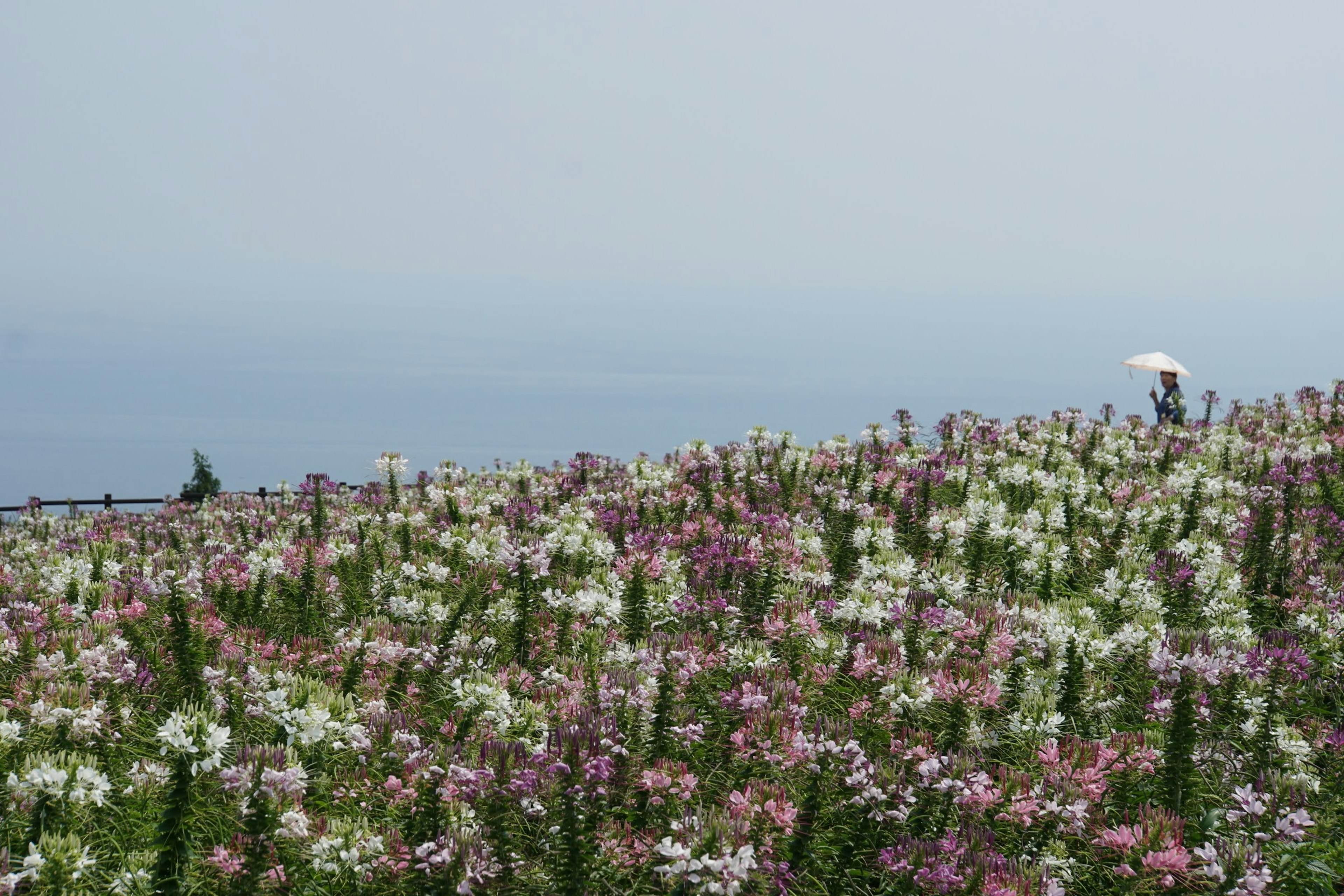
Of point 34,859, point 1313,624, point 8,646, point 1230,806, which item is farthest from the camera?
point 1313,624

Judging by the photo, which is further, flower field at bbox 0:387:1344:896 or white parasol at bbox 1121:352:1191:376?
white parasol at bbox 1121:352:1191:376

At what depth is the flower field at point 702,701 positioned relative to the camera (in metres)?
4.36

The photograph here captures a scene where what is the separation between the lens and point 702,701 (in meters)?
5.98

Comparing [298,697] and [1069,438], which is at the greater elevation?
[1069,438]

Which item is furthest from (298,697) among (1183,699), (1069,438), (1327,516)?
(1069,438)

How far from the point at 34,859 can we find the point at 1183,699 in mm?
5401

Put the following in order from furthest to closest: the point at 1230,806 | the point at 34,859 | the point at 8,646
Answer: the point at 8,646, the point at 1230,806, the point at 34,859

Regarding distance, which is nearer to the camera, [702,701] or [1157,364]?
[702,701]

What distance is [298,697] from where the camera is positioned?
527 centimetres

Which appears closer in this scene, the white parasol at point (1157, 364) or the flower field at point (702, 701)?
the flower field at point (702, 701)

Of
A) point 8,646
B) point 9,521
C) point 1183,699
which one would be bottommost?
point 9,521

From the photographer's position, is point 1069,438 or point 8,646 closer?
point 8,646

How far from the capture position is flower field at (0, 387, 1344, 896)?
4355 millimetres

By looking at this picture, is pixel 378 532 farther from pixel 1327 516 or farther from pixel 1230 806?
pixel 1327 516
